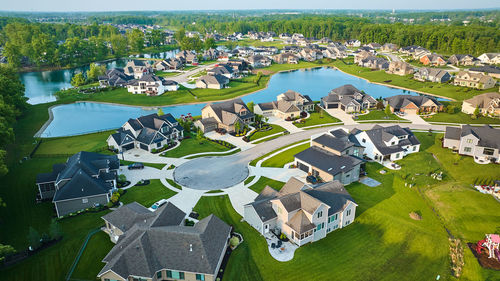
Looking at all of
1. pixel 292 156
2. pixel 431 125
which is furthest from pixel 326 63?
pixel 292 156

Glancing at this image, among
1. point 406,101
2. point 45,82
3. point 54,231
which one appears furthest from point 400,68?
point 45,82

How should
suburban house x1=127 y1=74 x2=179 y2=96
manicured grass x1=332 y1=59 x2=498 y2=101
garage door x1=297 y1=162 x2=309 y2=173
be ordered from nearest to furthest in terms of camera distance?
garage door x1=297 y1=162 x2=309 y2=173
manicured grass x1=332 y1=59 x2=498 y2=101
suburban house x1=127 y1=74 x2=179 y2=96

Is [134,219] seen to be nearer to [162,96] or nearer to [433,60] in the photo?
[162,96]

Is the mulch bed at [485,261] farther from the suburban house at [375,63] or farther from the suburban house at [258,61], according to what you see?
the suburban house at [258,61]

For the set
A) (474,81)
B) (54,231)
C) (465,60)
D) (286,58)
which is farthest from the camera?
(286,58)

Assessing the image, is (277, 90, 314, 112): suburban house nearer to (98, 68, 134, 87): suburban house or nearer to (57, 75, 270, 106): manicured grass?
(57, 75, 270, 106): manicured grass

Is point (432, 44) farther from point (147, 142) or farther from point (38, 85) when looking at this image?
point (38, 85)

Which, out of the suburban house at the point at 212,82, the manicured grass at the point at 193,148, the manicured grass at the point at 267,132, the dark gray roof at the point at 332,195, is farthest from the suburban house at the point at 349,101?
the dark gray roof at the point at 332,195

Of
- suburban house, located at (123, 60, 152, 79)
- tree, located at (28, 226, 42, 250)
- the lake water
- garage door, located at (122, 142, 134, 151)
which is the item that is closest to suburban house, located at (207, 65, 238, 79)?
the lake water
